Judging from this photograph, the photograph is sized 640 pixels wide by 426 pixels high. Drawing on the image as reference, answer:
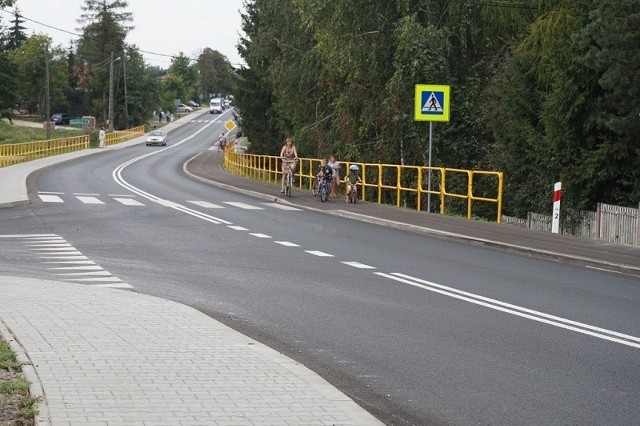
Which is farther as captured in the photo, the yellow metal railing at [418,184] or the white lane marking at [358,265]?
the yellow metal railing at [418,184]

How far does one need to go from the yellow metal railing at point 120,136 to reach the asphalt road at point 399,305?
85395 mm

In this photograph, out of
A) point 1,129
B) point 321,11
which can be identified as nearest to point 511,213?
point 321,11

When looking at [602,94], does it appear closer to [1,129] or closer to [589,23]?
[589,23]

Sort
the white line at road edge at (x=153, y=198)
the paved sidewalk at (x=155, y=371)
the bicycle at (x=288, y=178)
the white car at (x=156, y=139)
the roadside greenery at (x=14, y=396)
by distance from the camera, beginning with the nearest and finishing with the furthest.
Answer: the roadside greenery at (x=14, y=396) < the paved sidewalk at (x=155, y=371) < the white line at road edge at (x=153, y=198) < the bicycle at (x=288, y=178) < the white car at (x=156, y=139)

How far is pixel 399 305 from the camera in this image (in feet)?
41.4

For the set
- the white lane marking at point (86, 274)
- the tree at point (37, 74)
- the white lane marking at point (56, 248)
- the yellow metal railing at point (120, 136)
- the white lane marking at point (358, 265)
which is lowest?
the yellow metal railing at point (120, 136)

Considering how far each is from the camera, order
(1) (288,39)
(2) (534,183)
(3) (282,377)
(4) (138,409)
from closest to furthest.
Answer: (4) (138,409)
(3) (282,377)
(2) (534,183)
(1) (288,39)

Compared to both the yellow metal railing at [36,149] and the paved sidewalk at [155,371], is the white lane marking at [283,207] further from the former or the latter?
the yellow metal railing at [36,149]

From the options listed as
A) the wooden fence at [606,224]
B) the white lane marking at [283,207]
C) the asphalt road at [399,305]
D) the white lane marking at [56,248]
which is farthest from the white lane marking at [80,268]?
the white lane marking at [283,207]

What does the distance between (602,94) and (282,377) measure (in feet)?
51.7

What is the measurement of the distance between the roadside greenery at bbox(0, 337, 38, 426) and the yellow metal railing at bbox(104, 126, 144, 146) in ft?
325

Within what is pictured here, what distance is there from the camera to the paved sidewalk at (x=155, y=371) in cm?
689

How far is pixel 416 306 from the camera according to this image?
1255 cm

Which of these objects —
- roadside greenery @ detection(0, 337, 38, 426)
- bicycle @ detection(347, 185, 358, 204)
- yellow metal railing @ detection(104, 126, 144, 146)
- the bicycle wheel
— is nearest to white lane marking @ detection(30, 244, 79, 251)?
roadside greenery @ detection(0, 337, 38, 426)
